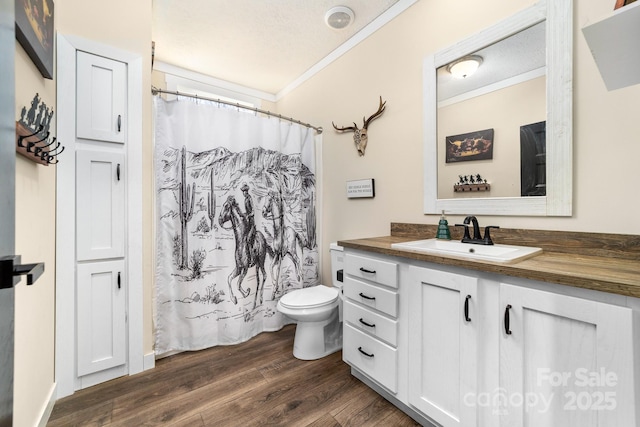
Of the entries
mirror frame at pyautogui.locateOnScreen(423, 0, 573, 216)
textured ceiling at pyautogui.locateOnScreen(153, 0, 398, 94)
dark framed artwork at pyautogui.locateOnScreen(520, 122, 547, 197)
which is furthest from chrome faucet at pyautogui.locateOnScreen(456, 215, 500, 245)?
textured ceiling at pyautogui.locateOnScreen(153, 0, 398, 94)

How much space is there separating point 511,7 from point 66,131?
102 inches

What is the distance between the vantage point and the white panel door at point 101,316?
1.61 metres

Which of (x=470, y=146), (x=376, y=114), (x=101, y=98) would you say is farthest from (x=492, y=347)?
(x=101, y=98)

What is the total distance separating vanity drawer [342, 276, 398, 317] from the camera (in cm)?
144


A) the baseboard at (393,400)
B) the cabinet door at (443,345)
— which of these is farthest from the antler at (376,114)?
the baseboard at (393,400)

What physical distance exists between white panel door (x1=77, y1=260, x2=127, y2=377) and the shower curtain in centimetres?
24

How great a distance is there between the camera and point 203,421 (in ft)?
4.53

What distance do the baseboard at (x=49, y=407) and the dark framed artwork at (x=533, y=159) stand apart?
2690 millimetres

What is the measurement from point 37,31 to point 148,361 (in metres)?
1.92

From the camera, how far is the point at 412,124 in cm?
191

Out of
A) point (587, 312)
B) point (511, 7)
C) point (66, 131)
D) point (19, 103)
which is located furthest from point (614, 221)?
point (66, 131)

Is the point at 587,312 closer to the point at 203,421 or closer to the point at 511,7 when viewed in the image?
the point at 511,7

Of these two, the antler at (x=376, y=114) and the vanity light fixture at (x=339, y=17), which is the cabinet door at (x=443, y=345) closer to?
the antler at (x=376, y=114)

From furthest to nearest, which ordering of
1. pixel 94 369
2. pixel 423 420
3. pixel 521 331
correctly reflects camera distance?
→ 1. pixel 94 369
2. pixel 423 420
3. pixel 521 331
